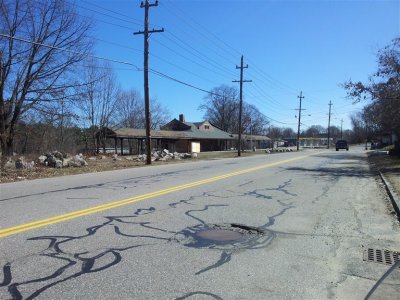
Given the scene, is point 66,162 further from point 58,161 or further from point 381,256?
point 381,256

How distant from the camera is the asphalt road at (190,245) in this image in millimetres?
4562

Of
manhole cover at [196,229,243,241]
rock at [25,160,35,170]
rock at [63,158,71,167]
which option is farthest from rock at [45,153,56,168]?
manhole cover at [196,229,243,241]

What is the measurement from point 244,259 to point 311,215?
3.96 metres

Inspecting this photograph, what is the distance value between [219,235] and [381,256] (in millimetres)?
2520

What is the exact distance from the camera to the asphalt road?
456 centimetres

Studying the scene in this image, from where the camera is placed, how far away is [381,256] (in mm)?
6082

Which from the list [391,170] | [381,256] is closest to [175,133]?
[391,170]

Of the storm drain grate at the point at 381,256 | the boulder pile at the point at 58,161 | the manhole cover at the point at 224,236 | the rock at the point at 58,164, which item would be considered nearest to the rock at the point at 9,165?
the boulder pile at the point at 58,161

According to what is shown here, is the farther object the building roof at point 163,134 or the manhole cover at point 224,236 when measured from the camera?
the building roof at point 163,134

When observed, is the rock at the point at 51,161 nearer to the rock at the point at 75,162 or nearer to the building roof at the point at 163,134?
the rock at the point at 75,162

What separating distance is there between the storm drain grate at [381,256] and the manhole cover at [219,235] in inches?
78.8

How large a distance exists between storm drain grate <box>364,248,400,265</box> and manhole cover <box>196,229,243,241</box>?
2.00m

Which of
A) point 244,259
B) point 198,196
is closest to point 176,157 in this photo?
point 198,196

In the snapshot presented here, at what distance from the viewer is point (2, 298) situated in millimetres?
4133
